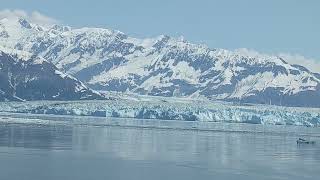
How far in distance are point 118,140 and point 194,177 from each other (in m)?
43.2

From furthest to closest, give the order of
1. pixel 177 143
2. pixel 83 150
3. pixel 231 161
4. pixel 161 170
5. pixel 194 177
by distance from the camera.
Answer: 1. pixel 177 143
2. pixel 83 150
3. pixel 231 161
4. pixel 161 170
5. pixel 194 177

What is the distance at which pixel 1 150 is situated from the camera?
7200 cm

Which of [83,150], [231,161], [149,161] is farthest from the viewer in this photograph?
[83,150]

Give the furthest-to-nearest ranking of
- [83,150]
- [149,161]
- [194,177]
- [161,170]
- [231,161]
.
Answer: [83,150] < [231,161] < [149,161] < [161,170] < [194,177]

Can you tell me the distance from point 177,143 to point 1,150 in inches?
1280

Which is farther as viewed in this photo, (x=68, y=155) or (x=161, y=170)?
(x=68, y=155)

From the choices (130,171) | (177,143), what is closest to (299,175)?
(130,171)

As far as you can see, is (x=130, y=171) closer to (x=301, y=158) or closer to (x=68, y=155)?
(x=68, y=155)

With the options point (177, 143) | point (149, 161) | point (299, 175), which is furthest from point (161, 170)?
point (177, 143)

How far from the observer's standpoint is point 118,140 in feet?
326

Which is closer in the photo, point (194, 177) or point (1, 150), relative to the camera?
point (194, 177)

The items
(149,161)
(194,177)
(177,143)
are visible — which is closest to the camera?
(194,177)

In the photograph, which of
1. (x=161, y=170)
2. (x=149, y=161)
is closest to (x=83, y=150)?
(x=149, y=161)

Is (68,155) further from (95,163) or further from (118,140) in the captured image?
(118,140)
